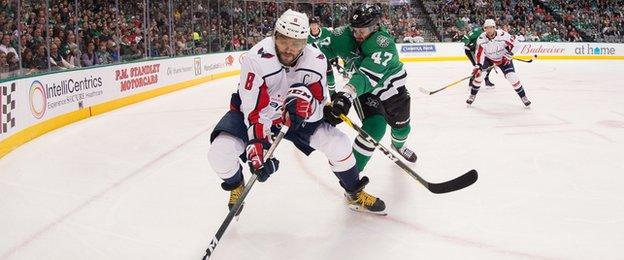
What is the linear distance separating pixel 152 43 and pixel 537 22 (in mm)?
11928

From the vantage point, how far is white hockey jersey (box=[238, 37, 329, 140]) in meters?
2.18

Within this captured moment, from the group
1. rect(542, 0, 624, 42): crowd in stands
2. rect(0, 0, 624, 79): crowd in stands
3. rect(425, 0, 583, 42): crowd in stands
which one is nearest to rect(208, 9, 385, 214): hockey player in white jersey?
A: rect(0, 0, 624, 79): crowd in stands

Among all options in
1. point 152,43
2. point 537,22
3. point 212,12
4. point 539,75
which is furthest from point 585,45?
point 152,43

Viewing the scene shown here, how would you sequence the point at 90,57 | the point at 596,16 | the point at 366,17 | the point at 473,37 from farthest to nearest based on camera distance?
the point at 596,16 < the point at 473,37 < the point at 90,57 < the point at 366,17

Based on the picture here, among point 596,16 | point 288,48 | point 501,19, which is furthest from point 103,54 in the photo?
point 596,16

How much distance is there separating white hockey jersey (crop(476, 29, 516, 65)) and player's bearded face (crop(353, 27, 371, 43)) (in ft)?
12.6

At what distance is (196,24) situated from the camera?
9797 mm

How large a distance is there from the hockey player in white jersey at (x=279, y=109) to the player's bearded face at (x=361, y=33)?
573 millimetres

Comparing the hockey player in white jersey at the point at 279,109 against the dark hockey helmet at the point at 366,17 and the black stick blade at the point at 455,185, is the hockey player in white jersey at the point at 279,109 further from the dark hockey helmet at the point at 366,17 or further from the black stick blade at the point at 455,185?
the dark hockey helmet at the point at 366,17

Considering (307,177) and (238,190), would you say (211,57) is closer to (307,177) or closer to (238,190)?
(307,177)

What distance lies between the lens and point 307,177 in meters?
3.42

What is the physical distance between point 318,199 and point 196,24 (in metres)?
7.61

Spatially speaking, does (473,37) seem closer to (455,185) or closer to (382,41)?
(382,41)

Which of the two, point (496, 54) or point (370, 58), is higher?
point (370, 58)
